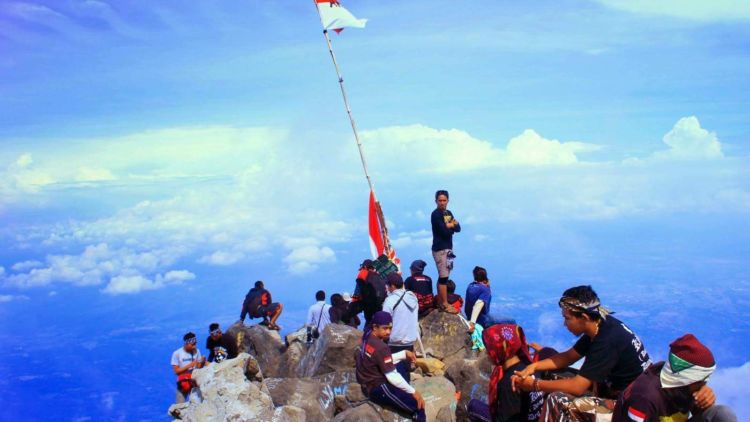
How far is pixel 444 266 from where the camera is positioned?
15312 mm

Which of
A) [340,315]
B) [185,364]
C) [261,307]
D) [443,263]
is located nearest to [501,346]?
[443,263]

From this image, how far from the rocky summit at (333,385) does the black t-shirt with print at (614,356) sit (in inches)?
173

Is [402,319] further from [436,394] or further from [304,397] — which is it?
[304,397]

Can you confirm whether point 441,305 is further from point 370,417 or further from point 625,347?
point 625,347

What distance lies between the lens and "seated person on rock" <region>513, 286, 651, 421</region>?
6203 mm

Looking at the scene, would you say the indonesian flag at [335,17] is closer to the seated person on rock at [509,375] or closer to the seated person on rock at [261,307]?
the seated person on rock at [261,307]

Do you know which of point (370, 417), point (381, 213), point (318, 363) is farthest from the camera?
point (381, 213)

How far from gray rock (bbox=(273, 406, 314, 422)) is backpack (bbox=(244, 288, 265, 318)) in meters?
8.01

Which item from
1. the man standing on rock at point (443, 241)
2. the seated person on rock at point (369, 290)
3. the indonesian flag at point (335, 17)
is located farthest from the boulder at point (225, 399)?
the indonesian flag at point (335, 17)

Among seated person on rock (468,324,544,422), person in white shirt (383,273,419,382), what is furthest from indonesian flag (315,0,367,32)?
seated person on rock (468,324,544,422)

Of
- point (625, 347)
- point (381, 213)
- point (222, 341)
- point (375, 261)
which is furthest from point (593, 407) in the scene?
→ point (381, 213)

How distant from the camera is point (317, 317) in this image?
1677cm

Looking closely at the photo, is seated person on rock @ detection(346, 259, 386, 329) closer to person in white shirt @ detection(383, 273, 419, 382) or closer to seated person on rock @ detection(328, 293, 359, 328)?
seated person on rock @ detection(328, 293, 359, 328)

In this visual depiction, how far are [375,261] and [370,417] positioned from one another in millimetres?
6574
